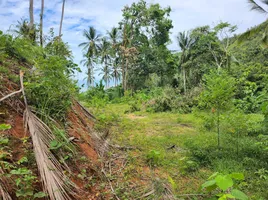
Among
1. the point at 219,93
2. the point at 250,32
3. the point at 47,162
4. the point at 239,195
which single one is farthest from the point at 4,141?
the point at 250,32

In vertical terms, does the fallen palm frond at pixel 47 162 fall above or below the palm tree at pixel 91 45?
below

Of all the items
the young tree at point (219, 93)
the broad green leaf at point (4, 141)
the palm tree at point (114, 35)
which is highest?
the palm tree at point (114, 35)

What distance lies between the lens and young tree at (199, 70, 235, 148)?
3852 millimetres

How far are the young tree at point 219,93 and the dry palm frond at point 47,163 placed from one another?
294 centimetres

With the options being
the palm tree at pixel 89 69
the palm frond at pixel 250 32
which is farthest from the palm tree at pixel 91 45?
the palm frond at pixel 250 32

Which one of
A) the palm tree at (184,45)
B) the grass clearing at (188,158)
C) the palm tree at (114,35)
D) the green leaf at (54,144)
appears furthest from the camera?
the palm tree at (114,35)

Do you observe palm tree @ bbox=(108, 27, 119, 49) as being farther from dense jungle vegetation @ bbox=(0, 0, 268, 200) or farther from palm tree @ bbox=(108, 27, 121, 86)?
dense jungle vegetation @ bbox=(0, 0, 268, 200)

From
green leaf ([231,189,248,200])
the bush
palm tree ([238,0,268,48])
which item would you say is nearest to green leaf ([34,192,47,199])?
the bush

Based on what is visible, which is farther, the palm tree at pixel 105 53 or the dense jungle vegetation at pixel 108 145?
the palm tree at pixel 105 53

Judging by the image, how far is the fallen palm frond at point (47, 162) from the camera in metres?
1.76

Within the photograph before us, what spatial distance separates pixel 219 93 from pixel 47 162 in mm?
3114

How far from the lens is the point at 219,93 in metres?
3.85

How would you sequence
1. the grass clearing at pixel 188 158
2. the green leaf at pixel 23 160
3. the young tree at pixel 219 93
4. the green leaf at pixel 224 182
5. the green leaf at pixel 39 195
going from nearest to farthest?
1. the green leaf at pixel 224 182
2. the green leaf at pixel 39 195
3. the green leaf at pixel 23 160
4. the grass clearing at pixel 188 158
5. the young tree at pixel 219 93

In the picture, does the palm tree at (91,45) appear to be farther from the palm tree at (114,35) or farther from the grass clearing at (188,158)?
the grass clearing at (188,158)
